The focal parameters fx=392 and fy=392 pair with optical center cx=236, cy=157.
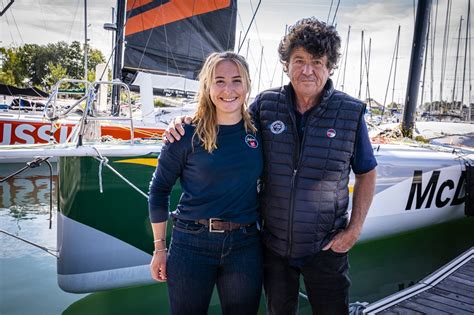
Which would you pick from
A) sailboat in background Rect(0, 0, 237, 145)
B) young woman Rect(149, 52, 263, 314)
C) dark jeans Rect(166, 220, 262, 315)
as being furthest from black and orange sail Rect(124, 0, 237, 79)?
dark jeans Rect(166, 220, 262, 315)

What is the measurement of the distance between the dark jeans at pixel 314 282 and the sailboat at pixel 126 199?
62.3 inches

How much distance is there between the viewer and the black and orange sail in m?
6.93

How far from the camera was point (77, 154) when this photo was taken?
132 inches

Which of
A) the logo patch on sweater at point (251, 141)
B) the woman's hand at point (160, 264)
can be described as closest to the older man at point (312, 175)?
the logo patch on sweater at point (251, 141)

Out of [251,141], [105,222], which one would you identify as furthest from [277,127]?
[105,222]

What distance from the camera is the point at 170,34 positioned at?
7.02 m

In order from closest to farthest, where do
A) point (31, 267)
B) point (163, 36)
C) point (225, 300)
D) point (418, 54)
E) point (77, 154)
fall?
point (225, 300) → point (77, 154) → point (31, 267) → point (418, 54) → point (163, 36)

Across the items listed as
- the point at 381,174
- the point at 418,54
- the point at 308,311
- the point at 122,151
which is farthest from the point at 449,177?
the point at 122,151

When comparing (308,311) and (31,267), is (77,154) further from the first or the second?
(308,311)

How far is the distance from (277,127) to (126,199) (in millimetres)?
2201

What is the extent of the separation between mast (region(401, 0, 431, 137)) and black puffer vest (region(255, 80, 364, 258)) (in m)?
3.89

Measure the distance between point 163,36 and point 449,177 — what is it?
5.11m

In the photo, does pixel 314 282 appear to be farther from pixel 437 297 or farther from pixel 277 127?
pixel 437 297

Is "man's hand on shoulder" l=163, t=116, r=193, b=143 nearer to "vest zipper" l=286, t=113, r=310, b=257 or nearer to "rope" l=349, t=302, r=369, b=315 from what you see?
"vest zipper" l=286, t=113, r=310, b=257
